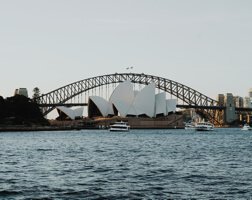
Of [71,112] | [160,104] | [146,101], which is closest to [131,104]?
[146,101]

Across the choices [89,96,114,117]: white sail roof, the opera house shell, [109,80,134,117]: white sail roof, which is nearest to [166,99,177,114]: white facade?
the opera house shell

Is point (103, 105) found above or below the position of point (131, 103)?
below

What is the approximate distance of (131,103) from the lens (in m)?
157

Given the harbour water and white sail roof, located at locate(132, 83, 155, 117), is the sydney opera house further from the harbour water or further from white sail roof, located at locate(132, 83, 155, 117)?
the harbour water

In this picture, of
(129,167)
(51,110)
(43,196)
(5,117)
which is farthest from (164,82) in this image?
(43,196)

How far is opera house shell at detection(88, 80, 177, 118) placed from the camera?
154875 millimetres

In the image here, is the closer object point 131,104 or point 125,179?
point 125,179

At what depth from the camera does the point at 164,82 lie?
18450cm

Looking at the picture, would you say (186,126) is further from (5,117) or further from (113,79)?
(5,117)

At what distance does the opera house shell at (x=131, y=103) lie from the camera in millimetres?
→ 154875

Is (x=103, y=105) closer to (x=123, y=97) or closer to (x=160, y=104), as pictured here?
(x=123, y=97)

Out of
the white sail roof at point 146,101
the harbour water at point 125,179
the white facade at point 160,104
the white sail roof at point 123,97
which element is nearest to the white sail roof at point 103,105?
the white sail roof at point 123,97

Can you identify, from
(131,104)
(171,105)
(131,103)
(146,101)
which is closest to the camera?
(146,101)

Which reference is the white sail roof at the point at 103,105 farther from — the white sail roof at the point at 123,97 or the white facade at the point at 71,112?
the white facade at the point at 71,112
